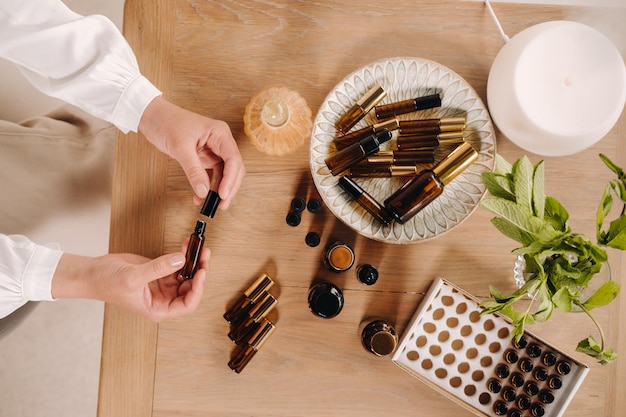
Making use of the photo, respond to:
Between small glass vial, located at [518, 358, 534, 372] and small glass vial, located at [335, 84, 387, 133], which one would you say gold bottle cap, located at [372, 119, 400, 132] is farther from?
small glass vial, located at [518, 358, 534, 372]

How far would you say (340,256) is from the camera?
31.0 inches

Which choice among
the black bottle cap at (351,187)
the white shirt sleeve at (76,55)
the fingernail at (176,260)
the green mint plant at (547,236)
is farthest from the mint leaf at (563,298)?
the white shirt sleeve at (76,55)

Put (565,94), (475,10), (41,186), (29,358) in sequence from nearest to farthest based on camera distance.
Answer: (565,94) < (475,10) < (41,186) < (29,358)

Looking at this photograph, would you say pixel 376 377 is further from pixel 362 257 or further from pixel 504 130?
pixel 504 130

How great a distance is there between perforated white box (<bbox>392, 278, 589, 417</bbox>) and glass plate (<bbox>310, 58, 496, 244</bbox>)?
11 cm

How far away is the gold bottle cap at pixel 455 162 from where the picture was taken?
72 centimetres

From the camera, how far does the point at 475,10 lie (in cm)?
81

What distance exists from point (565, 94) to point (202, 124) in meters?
0.59

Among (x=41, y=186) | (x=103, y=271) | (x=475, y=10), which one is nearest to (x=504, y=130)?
(x=475, y=10)

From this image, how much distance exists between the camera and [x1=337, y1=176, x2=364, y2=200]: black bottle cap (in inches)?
29.3

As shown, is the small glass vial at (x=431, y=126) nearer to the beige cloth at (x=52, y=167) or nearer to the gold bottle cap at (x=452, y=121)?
the gold bottle cap at (x=452, y=121)

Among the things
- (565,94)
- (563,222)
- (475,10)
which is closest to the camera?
(563,222)

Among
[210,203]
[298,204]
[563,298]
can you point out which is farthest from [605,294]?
[210,203]

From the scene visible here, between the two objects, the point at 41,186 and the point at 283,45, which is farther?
the point at 41,186
